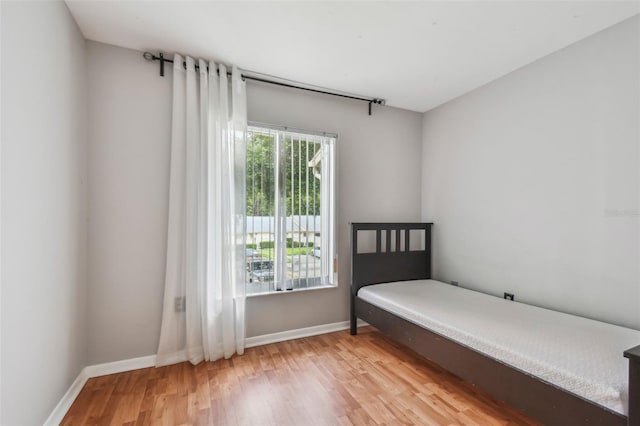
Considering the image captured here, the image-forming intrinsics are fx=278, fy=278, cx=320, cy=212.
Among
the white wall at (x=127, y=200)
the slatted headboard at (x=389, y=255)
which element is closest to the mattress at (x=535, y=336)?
the slatted headboard at (x=389, y=255)

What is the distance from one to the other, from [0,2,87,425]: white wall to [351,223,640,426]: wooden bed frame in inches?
83.0

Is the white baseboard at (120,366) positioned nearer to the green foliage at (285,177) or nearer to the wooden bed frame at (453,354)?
the green foliage at (285,177)

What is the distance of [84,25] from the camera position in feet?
5.96

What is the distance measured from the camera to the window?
8.05 ft

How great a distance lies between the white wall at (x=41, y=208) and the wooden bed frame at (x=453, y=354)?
2107mm

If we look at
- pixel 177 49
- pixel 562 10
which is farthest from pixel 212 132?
pixel 562 10

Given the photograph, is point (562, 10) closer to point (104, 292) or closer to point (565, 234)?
point (565, 234)

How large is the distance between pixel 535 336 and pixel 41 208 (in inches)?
104

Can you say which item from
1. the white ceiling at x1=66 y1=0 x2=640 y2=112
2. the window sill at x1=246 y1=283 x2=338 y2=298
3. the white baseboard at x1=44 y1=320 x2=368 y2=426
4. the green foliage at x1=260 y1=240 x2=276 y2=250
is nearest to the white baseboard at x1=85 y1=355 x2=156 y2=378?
the white baseboard at x1=44 y1=320 x2=368 y2=426

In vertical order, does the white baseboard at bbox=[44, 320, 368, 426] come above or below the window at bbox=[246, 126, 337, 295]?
below

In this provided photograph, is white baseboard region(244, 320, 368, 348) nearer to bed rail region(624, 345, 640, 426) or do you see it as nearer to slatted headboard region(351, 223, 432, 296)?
slatted headboard region(351, 223, 432, 296)

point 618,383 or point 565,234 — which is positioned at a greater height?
point 565,234

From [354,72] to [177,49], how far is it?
1386mm

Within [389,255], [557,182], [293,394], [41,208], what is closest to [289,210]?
[389,255]
